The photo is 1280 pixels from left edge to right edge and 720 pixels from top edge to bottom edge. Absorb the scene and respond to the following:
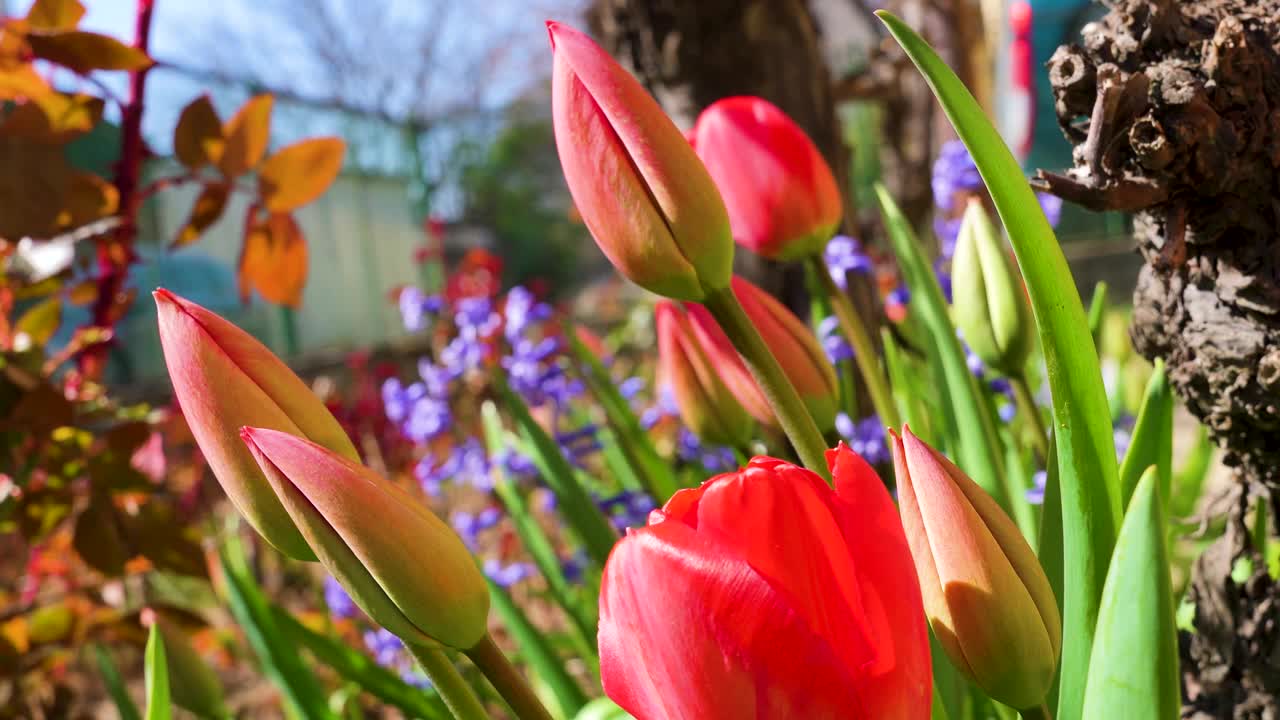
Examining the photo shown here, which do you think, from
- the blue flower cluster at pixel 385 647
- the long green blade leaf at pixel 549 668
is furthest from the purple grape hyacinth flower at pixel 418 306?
the long green blade leaf at pixel 549 668

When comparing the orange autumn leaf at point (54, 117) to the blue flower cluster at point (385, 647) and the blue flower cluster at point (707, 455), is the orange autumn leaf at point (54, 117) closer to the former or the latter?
the blue flower cluster at point (385, 647)

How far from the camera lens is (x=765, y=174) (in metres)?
0.60

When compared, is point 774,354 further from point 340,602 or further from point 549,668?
point 340,602

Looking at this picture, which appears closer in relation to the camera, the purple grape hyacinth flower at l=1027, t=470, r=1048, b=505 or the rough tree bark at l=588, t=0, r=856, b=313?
the purple grape hyacinth flower at l=1027, t=470, r=1048, b=505

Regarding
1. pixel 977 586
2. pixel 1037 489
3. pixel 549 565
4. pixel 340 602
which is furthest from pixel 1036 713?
pixel 340 602

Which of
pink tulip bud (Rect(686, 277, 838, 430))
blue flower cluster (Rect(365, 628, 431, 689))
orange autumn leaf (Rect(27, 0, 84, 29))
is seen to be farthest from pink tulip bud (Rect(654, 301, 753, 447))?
blue flower cluster (Rect(365, 628, 431, 689))

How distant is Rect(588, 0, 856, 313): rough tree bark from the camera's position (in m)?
1.33

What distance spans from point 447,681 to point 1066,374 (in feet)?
0.78

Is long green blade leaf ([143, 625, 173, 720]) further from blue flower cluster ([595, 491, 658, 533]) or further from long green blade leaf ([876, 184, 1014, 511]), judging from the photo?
blue flower cluster ([595, 491, 658, 533])

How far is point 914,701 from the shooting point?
290 mm

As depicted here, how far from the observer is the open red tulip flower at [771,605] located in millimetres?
266

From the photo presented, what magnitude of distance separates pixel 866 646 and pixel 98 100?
2.51 ft

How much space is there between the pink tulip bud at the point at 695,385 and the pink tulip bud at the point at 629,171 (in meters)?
0.25

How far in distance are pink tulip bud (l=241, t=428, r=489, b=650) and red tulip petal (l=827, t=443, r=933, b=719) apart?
0.13m
